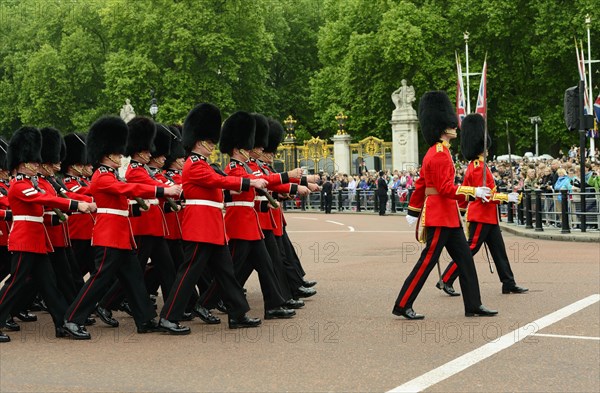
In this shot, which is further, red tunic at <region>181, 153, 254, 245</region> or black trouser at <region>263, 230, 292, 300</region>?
black trouser at <region>263, 230, 292, 300</region>

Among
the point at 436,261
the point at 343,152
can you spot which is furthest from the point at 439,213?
the point at 343,152

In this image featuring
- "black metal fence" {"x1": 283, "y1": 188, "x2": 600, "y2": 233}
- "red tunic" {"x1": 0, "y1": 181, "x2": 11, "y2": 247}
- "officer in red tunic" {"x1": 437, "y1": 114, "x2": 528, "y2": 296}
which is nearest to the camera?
"red tunic" {"x1": 0, "y1": 181, "x2": 11, "y2": 247}

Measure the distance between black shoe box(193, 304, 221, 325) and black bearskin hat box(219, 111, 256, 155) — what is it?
4.86ft

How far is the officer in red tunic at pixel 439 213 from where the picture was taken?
9.17 metres

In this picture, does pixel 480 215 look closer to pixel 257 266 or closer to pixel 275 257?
pixel 275 257

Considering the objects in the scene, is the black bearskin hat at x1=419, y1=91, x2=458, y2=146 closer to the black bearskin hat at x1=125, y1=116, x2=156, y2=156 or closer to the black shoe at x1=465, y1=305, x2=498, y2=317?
the black shoe at x1=465, y1=305, x2=498, y2=317

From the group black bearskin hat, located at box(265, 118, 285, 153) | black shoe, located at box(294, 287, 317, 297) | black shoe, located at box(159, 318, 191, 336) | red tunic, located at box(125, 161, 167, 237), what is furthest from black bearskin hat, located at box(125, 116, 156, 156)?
black shoe, located at box(294, 287, 317, 297)

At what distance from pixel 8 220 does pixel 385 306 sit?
3.66m

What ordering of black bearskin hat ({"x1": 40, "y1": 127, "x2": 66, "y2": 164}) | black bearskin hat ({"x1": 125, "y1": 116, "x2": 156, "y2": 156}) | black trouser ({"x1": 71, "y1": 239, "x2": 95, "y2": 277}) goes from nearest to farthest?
1. black bearskin hat ({"x1": 125, "y1": 116, "x2": 156, "y2": 156})
2. black bearskin hat ({"x1": 40, "y1": 127, "x2": 66, "y2": 164})
3. black trouser ({"x1": 71, "y1": 239, "x2": 95, "y2": 277})

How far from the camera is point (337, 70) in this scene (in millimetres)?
50000

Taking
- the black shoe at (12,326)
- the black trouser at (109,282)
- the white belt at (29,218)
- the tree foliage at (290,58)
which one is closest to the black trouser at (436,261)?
the black trouser at (109,282)

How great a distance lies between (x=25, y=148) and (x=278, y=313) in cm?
268

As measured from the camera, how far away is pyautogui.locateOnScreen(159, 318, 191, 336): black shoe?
28.5 feet

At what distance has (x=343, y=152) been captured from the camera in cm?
4216
